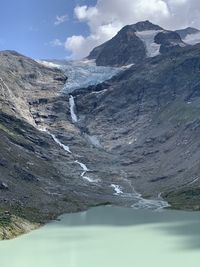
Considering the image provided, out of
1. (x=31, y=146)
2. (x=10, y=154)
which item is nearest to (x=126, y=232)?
(x=10, y=154)

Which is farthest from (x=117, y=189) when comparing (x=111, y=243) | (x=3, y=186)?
(x=111, y=243)

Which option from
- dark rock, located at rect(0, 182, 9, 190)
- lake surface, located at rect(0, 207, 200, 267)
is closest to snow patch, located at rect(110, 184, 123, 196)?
dark rock, located at rect(0, 182, 9, 190)

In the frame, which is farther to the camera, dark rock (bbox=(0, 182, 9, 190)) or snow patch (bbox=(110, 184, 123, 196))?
snow patch (bbox=(110, 184, 123, 196))

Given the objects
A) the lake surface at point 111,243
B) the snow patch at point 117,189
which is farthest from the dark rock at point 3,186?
the snow patch at point 117,189

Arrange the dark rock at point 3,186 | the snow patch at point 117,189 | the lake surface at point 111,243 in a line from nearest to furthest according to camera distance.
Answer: the lake surface at point 111,243 < the dark rock at point 3,186 < the snow patch at point 117,189

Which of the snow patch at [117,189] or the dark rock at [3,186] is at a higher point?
the snow patch at [117,189]

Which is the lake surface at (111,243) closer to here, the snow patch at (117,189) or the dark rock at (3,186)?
the dark rock at (3,186)

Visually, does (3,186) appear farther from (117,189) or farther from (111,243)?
(111,243)

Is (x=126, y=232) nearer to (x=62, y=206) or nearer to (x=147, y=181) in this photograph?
(x=62, y=206)

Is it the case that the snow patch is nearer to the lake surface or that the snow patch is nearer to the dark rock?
the dark rock
